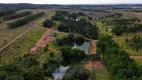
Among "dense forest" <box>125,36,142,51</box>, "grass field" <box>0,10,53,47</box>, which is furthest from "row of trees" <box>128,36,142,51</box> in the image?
"grass field" <box>0,10,53,47</box>

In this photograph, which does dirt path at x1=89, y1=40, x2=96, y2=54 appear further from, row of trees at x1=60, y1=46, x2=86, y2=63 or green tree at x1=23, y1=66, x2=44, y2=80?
green tree at x1=23, y1=66, x2=44, y2=80

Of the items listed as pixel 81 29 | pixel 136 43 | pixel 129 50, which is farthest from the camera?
pixel 81 29

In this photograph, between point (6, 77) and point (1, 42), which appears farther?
point (1, 42)

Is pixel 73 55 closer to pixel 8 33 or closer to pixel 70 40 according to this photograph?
pixel 70 40

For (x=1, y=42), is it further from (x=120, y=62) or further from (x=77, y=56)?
(x=120, y=62)

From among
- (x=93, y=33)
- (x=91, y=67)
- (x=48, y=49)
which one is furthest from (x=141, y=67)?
(x=93, y=33)

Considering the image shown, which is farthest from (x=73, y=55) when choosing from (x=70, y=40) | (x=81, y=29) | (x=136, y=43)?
(x=81, y=29)

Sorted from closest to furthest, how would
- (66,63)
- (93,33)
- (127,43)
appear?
(66,63) < (127,43) < (93,33)

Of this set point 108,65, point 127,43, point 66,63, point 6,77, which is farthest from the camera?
point 127,43
